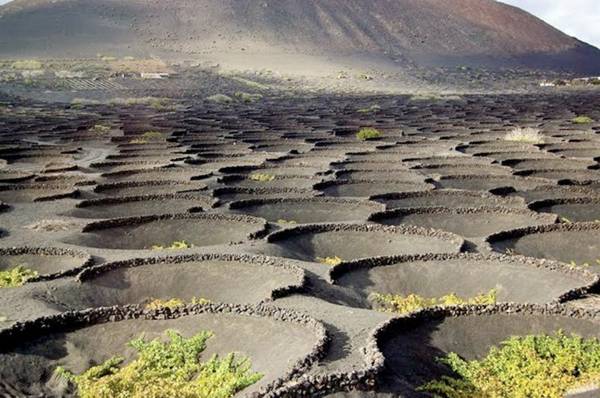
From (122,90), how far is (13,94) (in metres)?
11.5

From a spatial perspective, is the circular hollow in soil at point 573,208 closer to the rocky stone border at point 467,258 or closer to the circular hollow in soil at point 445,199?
the circular hollow in soil at point 445,199

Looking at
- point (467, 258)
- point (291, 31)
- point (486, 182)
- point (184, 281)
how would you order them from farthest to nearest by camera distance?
point (291, 31) < point (486, 182) < point (467, 258) < point (184, 281)

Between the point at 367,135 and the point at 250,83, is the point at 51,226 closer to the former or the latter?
the point at 367,135

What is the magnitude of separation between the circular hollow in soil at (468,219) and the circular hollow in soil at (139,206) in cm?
547

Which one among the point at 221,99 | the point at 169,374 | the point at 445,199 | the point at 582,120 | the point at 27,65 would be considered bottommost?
the point at 169,374

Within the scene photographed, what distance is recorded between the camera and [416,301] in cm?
1345

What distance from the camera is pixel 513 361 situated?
1036 centimetres

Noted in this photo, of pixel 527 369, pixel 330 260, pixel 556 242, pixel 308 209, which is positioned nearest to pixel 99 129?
pixel 308 209

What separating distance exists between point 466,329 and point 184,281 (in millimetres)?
5608

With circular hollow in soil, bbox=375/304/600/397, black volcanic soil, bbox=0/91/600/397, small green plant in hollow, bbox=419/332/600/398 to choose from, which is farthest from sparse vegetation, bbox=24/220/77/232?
small green plant in hollow, bbox=419/332/600/398

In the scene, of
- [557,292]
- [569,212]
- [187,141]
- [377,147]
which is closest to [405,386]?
[557,292]

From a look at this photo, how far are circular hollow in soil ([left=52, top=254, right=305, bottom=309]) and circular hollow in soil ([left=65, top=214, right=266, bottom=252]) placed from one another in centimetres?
267

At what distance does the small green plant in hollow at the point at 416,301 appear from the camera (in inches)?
519

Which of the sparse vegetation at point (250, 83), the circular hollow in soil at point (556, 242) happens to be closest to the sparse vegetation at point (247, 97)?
the sparse vegetation at point (250, 83)
